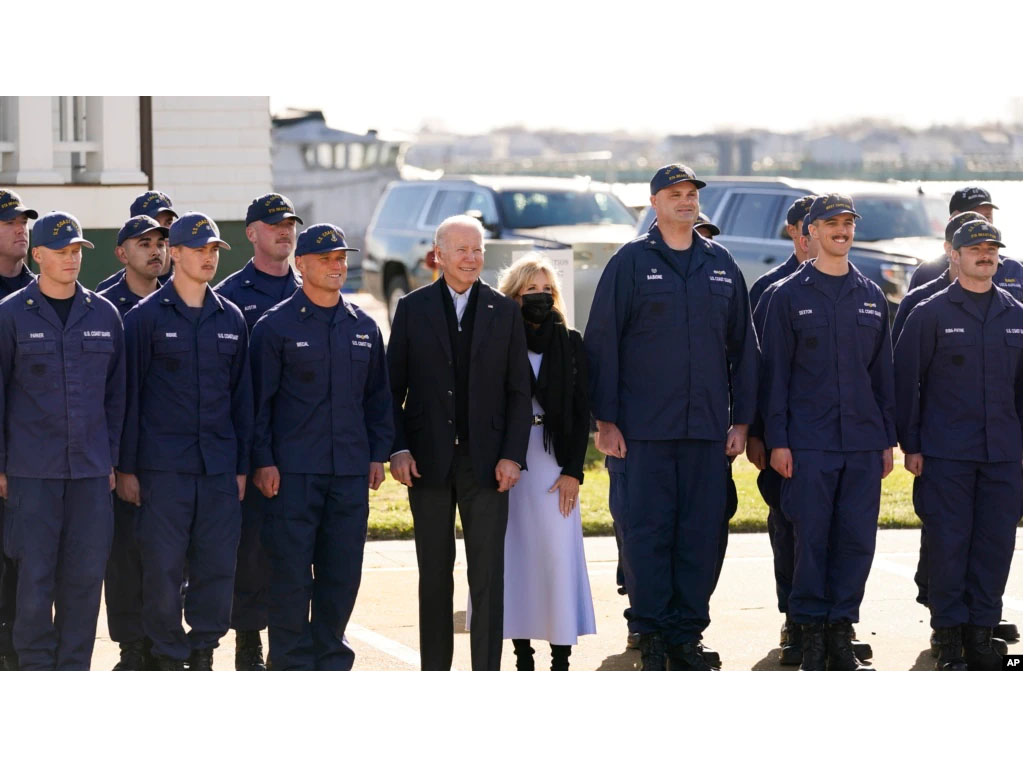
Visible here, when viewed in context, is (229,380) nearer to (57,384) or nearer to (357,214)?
(57,384)

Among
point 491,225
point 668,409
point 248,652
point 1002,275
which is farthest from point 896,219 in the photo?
point 248,652

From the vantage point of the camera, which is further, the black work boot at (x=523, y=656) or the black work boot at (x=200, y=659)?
the black work boot at (x=523, y=656)

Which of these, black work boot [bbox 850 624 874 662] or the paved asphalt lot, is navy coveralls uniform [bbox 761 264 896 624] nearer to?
black work boot [bbox 850 624 874 662]

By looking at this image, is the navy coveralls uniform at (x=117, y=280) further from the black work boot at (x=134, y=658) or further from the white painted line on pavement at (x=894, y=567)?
the white painted line on pavement at (x=894, y=567)

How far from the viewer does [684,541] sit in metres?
7.44

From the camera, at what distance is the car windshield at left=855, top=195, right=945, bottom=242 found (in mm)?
16266

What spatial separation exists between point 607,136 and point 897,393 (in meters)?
58.4

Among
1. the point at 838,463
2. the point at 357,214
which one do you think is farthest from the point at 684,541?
the point at 357,214

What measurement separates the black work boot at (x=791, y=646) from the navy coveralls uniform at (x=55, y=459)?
326 centimetres

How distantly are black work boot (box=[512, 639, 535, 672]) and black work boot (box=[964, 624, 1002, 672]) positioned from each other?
6.93 ft

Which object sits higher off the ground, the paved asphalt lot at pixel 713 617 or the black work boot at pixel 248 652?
the black work boot at pixel 248 652

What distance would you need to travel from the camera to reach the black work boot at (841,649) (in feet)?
24.3

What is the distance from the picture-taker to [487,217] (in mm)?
19969

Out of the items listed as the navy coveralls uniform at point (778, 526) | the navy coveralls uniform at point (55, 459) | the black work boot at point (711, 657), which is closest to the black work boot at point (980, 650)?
the navy coveralls uniform at point (778, 526)
